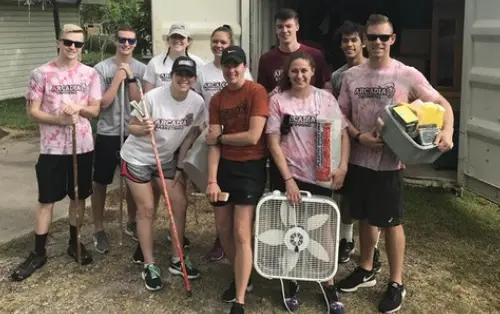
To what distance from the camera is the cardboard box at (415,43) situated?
7730 millimetres

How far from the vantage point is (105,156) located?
169 inches

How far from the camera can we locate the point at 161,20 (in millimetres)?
5520

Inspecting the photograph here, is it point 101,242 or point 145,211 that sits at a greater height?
point 145,211

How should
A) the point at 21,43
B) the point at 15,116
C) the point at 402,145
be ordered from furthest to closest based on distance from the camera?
the point at 21,43 < the point at 15,116 < the point at 402,145

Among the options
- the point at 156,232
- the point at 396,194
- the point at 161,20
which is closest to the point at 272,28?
the point at 161,20

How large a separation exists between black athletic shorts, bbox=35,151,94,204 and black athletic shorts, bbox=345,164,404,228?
6.58 ft

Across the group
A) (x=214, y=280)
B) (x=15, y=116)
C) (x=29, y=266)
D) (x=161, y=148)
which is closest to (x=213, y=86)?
(x=161, y=148)

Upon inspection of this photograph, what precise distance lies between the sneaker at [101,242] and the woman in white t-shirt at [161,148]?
66 centimetres

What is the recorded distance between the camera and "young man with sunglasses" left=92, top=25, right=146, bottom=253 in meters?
4.12

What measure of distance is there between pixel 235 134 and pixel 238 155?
0.14 m

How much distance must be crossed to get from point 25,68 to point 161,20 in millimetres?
10817

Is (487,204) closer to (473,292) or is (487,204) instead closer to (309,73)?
(473,292)

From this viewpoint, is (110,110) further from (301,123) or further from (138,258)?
(301,123)

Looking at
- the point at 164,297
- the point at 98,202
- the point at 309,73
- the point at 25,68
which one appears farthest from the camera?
the point at 25,68
